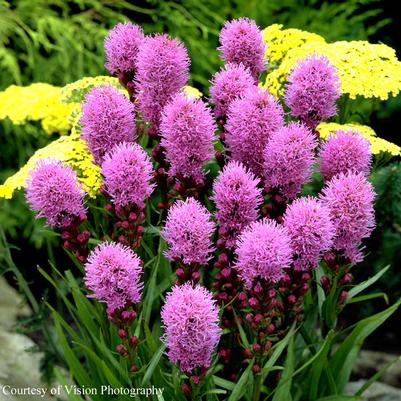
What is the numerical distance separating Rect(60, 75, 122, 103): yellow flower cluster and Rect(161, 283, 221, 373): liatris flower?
3.38 ft

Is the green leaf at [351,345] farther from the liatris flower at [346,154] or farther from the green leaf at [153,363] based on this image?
the green leaf at [153,363]

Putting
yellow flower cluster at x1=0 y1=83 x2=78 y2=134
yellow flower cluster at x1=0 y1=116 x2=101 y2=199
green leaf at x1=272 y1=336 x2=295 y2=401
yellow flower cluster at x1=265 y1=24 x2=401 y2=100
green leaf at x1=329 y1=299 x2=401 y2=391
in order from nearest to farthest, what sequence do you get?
green leaf at x1=272 y1=336 x2=295 y2=401 < green leaf at x1=329 y1=299 x2=401 y2=391 < yellow flower cluster at x1=0 y1=116 x2=101 y2=199 < yellow flower cluster at x1=265 y1=24 x2=401 y2=100 < yellow flower cluster at x1=0 y1=83 x2=78 y2=134

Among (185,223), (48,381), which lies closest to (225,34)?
(185,223)

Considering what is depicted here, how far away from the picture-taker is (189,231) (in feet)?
5.50

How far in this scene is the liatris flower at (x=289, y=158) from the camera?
1.76 metres

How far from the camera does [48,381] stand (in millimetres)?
2910

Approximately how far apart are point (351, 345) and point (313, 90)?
724mm

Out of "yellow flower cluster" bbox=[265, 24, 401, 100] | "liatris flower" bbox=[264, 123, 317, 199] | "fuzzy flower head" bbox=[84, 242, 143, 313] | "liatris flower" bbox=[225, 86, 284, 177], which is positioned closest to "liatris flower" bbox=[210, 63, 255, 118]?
"liatris flower" bbox=[225, 86, 284, 177]

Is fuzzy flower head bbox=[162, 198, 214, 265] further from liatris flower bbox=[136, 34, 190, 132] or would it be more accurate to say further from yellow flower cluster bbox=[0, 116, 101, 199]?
yellow flower cluster bbox=[0, 116, 101, 199]

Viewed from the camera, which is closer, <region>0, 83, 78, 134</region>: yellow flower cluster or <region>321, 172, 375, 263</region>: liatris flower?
<region>321, 172, 375, 263</region>: liatris flower

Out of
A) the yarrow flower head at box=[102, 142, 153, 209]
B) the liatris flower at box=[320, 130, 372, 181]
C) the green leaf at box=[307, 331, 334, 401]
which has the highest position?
the liatris flower at box=[320, 130, 372, 181]

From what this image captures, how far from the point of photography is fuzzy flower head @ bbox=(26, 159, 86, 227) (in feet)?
5.83

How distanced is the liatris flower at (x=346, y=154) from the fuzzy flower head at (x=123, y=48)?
23.4 inches

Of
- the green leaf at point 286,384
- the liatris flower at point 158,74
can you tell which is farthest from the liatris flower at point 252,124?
the green leaf at point 286,384
